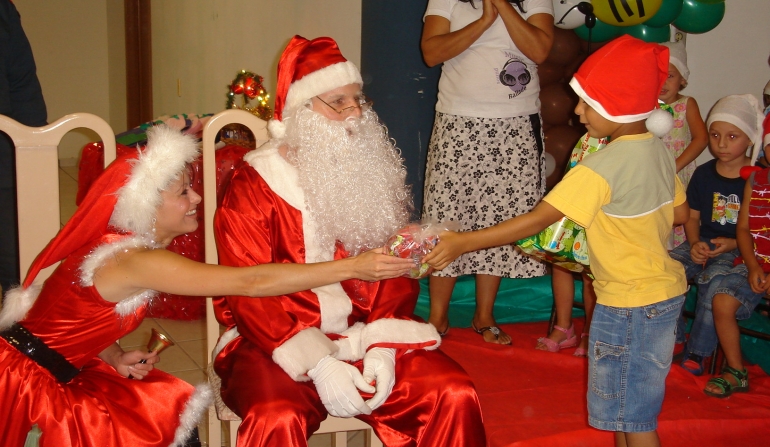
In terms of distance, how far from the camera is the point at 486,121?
3.32m

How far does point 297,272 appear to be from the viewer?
192 centimetres

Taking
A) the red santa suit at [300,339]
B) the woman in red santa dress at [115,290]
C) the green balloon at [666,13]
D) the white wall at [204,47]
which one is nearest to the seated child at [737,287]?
the green balloon at [666,13]

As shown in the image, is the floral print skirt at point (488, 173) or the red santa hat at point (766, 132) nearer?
the red santa hat at point (766, 132)

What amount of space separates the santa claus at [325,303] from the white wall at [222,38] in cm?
263

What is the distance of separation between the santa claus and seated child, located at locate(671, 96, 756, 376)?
5.53 ft

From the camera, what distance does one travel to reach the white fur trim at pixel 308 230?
7.23 feet

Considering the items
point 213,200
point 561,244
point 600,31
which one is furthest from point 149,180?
point 600,31

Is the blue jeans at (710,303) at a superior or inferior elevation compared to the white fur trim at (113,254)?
inferior

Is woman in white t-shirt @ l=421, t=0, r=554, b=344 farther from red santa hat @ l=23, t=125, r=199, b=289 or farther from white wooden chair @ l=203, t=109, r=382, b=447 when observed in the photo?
red santa hat @ l=23, t=125, r=199, b=289

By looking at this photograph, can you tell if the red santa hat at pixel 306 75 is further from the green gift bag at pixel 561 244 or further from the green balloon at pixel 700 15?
the green balloon at pixel 700 15

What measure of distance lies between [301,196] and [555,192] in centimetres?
78

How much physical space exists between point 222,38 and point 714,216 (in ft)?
15.2

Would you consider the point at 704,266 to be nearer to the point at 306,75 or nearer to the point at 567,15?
the point at 567,15

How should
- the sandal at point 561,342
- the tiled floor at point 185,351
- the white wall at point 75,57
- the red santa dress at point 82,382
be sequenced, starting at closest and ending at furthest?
the red santa dress at point 82,382, the tiled floor at point 185,351, the sandal at point 561,342, the white wall at point 75,57
